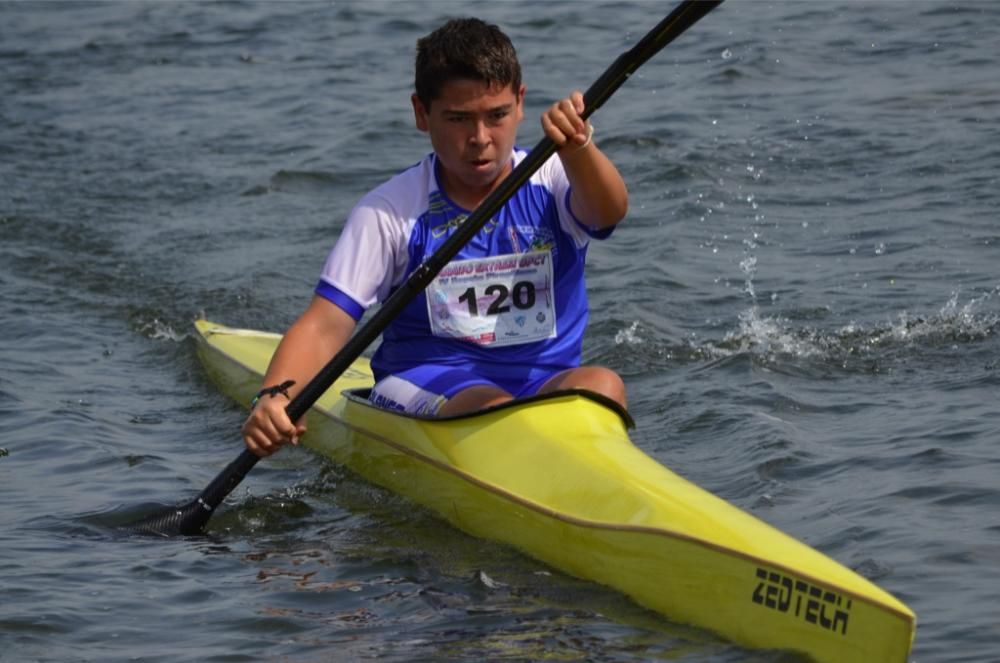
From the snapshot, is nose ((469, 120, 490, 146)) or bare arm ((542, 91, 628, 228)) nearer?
bare arm ((542, 91, 628, 228))

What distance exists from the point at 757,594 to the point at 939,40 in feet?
31.0

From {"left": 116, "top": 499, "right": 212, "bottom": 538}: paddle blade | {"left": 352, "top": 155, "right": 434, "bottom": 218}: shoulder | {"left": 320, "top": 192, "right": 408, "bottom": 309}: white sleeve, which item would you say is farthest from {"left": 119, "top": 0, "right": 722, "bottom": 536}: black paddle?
{"left": 352, "top": 155, "right": 434, "bottom": 218}: shoulder

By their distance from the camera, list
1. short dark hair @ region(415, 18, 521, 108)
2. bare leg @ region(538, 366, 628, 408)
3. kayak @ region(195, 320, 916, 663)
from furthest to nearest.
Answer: bare leg @ region(538, 366, 628, 408), short dark hair @ region(415, 18, 521, 108), kayak @ region(195, 320, 916, 663)

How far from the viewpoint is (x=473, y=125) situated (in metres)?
4.57

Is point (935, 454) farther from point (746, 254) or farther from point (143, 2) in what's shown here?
point (143, 2)

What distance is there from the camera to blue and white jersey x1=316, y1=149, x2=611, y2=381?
4.77m

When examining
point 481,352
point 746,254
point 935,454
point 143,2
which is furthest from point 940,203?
point 143,2

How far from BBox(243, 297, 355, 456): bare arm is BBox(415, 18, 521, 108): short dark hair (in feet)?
2.37

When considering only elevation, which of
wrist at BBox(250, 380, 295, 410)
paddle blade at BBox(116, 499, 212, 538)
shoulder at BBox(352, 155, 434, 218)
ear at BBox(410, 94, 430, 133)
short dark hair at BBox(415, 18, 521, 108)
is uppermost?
short dark hair at BBox(415, 18, 521, 108)

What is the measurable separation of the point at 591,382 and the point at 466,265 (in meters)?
0.54

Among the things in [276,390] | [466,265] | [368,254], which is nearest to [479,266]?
[466,265]

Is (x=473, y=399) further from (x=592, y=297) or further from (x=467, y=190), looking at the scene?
(x=592, y=297)

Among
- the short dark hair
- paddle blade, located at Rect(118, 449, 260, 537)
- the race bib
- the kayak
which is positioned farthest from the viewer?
paddle blade, located at Rect(118, 449, 260, 537)

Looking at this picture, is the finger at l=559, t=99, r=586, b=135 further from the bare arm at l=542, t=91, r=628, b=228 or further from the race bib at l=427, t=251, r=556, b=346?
the race bib at l=427, t=251, r=556, b=346
